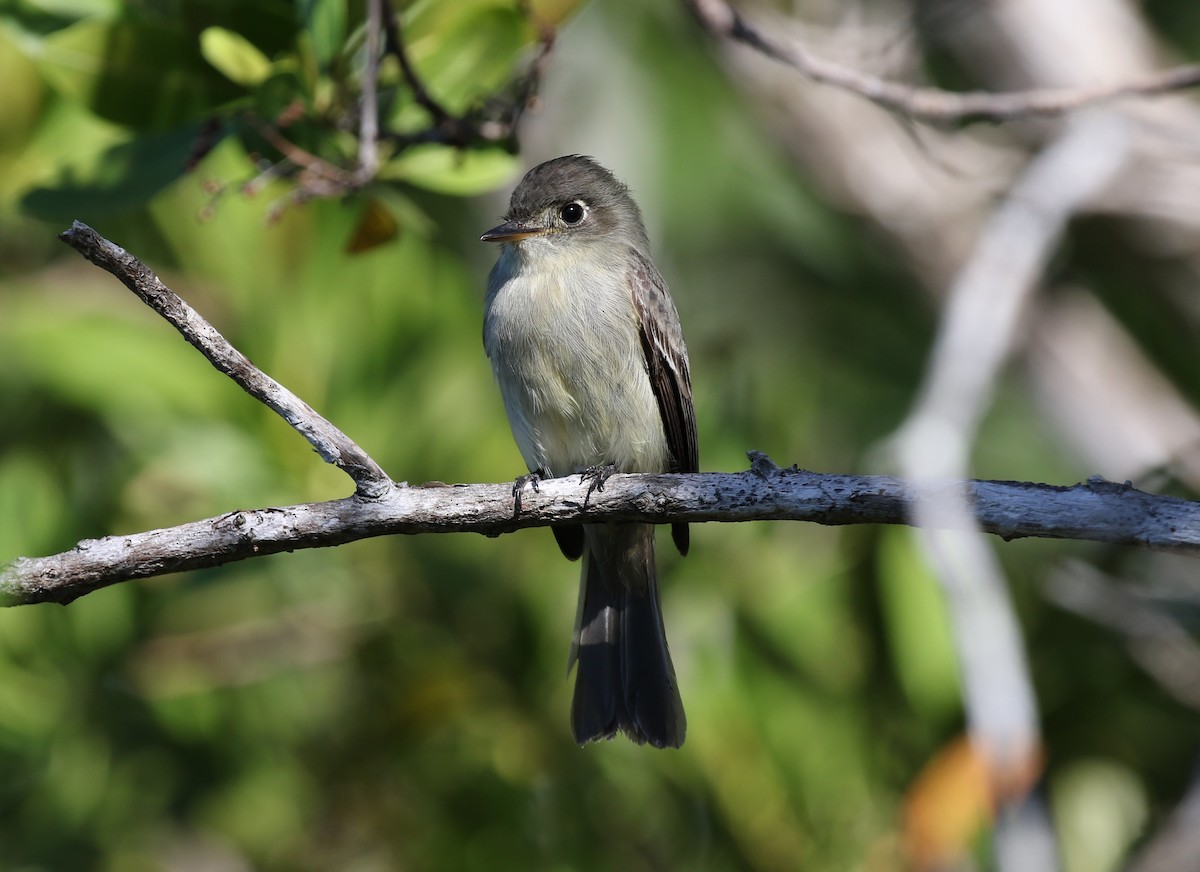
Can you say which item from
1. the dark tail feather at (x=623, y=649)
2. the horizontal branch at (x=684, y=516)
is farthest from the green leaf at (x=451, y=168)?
the dark tail feather at (x=623, y=649)

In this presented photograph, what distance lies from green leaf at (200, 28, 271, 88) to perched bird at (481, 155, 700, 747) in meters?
1.06

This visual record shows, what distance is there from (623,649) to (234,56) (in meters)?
2.04

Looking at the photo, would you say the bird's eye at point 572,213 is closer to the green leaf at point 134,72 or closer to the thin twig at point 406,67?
the thin twig at point 406,67

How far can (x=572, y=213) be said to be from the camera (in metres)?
4.55

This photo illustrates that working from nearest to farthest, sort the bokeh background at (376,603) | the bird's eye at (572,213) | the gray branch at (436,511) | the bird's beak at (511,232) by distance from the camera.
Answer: the gray branch at (436,511) < the bokeh background at (376,603) < the bird's beak at (511,232) < the bird's eye at (572,213)

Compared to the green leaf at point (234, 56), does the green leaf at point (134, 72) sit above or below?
above

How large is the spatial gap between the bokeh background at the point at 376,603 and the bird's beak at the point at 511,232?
28 centimetres

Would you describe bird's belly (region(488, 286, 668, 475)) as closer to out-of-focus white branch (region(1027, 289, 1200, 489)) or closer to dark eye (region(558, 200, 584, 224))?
dark eye (region(558, 200, 584, 224))

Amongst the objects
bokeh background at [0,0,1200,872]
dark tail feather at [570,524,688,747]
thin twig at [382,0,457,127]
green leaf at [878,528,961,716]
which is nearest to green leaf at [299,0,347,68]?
bokeh background at [0,0,1200,872]

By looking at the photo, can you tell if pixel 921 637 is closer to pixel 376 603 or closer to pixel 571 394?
pixel 571 394

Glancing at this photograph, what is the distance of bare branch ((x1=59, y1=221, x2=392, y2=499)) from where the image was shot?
254 centimetres

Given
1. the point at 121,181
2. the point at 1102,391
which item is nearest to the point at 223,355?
the point at 121,181

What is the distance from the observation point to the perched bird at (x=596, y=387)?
4.20 m

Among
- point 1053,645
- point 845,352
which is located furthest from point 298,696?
point 845,352
